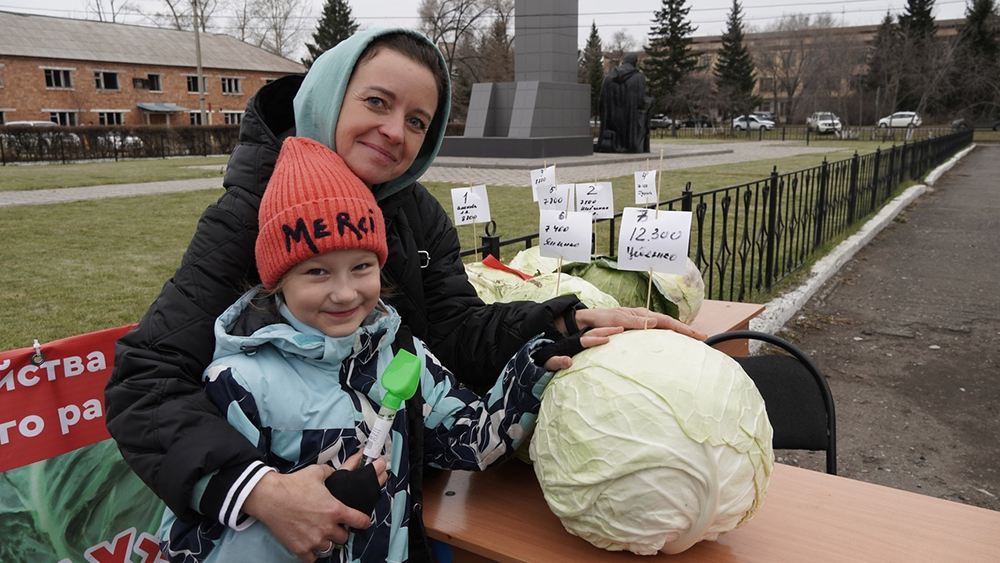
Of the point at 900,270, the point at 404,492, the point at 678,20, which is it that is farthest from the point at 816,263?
the point at 678,20

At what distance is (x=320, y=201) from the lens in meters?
1.55

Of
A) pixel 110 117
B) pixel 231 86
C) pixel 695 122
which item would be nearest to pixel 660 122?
pixel 695 122

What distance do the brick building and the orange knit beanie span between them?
42270 millimetres

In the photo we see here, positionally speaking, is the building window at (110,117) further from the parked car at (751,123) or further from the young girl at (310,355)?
the young girl at (310,355)

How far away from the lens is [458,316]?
7.23 ft

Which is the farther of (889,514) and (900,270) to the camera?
(900,270)

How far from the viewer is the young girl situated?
1.52 meters

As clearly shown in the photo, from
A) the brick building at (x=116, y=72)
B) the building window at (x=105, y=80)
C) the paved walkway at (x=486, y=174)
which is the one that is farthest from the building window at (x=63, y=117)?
the paved walkway at (x=486, y=174)

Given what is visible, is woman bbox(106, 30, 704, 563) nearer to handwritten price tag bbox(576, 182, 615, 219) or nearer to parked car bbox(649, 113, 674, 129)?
handwritten price tag bbox(576, 182, 615, 219)

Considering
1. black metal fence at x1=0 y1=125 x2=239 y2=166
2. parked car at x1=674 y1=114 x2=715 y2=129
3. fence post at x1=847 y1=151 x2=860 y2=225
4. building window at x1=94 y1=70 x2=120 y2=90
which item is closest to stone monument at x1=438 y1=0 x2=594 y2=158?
fence post at x1=847 y1=151 x2=860 y2=225

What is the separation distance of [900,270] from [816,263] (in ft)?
4.91

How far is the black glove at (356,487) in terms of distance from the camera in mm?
1475

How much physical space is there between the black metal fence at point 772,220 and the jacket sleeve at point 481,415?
1.42 metres

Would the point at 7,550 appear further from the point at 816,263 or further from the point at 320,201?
the point at 816,263
